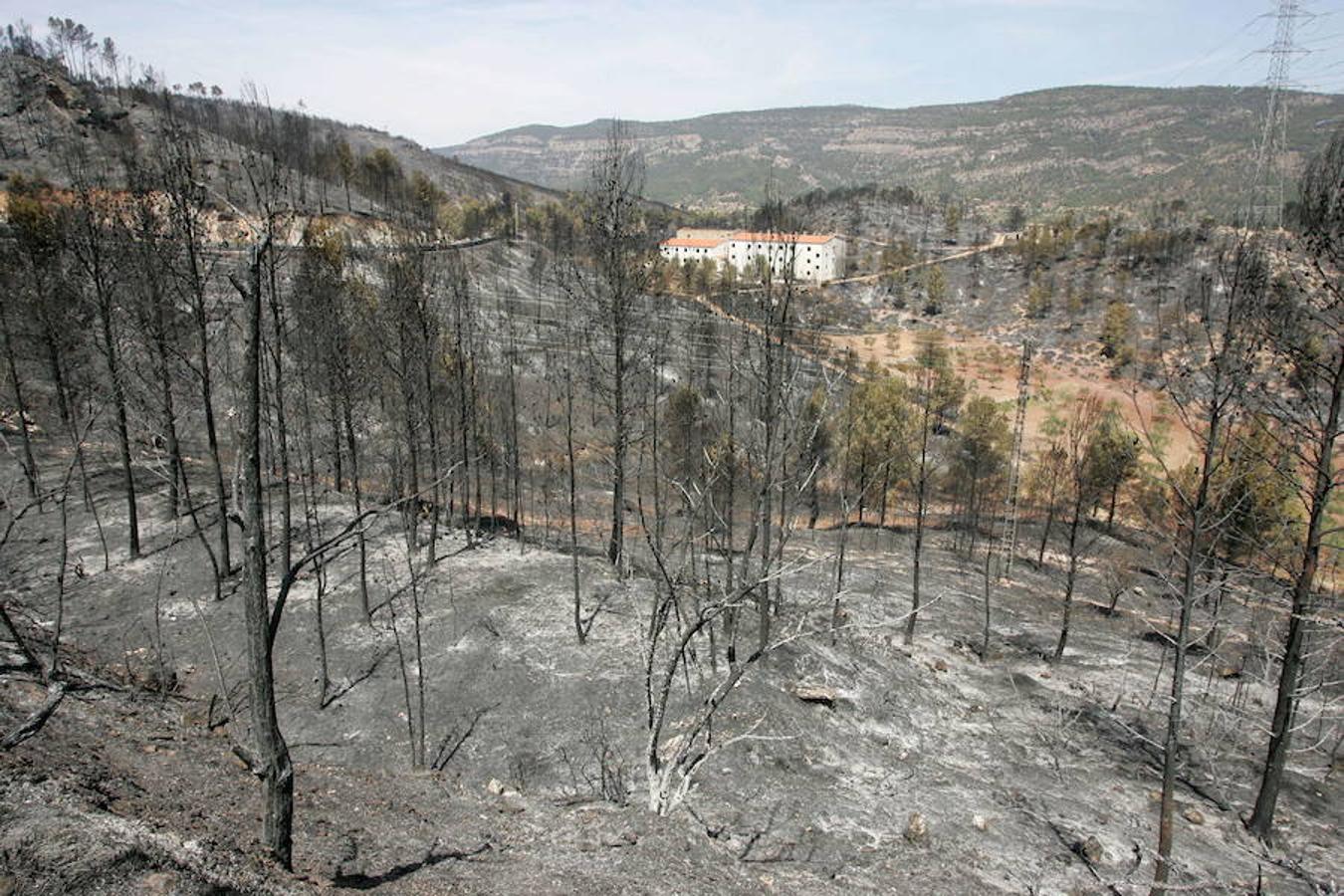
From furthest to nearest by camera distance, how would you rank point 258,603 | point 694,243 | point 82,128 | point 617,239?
1. point 694,243
2. point 82,128
3. point 617,239
4. point 258,603

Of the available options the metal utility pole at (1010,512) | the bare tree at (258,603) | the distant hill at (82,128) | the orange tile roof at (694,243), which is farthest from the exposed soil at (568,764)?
the orange tile roof at (694,243)

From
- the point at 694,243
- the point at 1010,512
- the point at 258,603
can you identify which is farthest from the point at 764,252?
the point at 258,603

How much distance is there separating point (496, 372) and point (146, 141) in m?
68.6

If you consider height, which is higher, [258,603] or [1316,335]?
[1316,335]

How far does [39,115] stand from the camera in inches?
3105

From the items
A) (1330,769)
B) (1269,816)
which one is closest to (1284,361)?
(1269,816)

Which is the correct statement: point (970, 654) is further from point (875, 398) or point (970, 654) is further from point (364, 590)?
point (875, 398)

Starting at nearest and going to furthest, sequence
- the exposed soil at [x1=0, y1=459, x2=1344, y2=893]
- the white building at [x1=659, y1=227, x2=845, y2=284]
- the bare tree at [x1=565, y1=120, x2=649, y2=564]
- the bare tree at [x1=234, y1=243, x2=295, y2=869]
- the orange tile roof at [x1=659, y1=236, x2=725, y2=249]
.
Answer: the bare tree at [x1=234, y1=243, x2=295, y2=869] < the exposed soil at [x1=0, y1=459, x2=1344, y2=893] < the bare tree at [x1=565, y1=120, x2=649, y2=564] < the white building at [x1=659, y1=227, x2=845, y2=284] < the orange tile roof at [x1=659, y1=236, x2=725, y2=249]

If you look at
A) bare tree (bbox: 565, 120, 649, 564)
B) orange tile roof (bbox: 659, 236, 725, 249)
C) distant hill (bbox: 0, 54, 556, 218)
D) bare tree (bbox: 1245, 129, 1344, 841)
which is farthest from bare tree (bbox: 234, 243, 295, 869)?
orange tile roof (bbox: 659, 236, 725, 249)

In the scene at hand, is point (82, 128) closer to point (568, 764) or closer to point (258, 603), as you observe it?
point (568, 764)

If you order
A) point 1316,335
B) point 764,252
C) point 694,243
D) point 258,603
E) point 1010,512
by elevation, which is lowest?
point 1010,512

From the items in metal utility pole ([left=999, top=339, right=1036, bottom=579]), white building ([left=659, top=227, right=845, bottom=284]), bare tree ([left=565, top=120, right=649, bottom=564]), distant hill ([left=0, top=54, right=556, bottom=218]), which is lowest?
metal utility pole ([left=999, top=339, right=1036, bottom=579])

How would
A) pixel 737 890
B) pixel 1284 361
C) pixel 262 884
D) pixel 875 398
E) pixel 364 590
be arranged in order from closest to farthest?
pixel 262 884 → pixel 737 890 → pixel 1284 361 → pixel 364 590 → pixel 875 398

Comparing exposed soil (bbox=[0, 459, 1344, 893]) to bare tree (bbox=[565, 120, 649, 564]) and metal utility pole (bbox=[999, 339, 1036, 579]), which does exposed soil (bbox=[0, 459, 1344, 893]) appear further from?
metal utility pole (bbox=[999, 339, 1036, 579])
